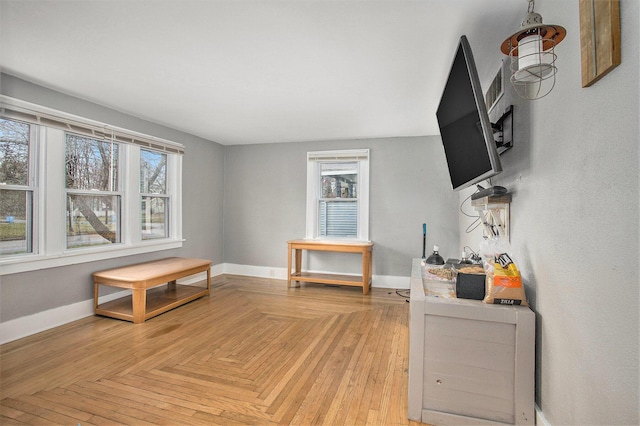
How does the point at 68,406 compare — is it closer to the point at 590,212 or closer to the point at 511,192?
the point at 590,212

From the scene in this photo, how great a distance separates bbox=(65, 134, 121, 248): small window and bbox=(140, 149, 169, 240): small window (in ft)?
1.22

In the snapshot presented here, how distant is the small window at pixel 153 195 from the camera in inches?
160

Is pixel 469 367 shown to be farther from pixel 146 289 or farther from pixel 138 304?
pixel 146 289

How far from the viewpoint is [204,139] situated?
504cm

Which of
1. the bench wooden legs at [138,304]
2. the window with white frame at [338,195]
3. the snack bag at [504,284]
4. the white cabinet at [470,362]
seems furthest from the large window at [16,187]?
the snack bag at [504,284]

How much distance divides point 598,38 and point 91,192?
4.19 meters

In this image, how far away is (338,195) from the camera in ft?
16.6

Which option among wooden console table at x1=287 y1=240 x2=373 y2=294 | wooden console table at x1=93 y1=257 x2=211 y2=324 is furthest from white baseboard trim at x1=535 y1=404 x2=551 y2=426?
wooden console table at x1=93 y1=257 x2=211 y2=324

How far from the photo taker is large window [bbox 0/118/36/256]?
2711 millimetres

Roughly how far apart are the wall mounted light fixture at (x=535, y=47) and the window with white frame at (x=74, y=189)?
12.4 feet

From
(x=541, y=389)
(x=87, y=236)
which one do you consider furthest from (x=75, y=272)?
(x=541, y=389)

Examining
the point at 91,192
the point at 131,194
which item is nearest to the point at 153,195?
the point at 131,194

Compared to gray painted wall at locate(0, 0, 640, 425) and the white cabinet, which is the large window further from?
the white cabinet

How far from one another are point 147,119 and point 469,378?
171 inches
